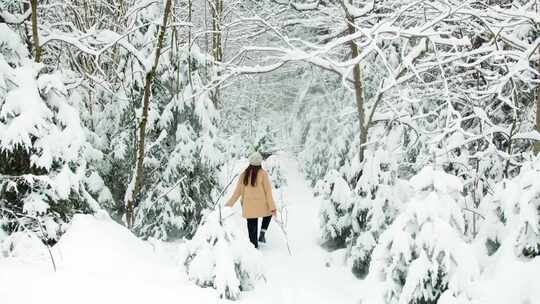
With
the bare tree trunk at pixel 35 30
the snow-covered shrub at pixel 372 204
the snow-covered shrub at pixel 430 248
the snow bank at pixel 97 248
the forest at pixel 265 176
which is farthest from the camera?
the snow-covered shrub at pixel 372 204

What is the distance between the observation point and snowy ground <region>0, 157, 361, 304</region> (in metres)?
3.74

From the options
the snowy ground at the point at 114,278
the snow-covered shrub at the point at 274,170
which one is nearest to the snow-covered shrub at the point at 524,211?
the snowy ground at the point at 114,278

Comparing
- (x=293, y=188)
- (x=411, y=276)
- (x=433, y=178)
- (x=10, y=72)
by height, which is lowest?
(x=293, y=188)

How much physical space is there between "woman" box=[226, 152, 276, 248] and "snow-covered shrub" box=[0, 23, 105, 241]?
2.57 m

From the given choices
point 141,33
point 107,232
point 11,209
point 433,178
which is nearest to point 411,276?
point 433,178

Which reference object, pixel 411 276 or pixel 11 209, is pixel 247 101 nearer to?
pixel 11 209

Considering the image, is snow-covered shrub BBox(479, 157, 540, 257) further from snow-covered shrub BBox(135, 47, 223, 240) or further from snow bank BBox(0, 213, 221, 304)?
snow-covered shrub BBox(135, 47, 223, 240)

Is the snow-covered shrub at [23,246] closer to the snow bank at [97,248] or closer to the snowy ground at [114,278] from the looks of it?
the snowy ground at [114,278]

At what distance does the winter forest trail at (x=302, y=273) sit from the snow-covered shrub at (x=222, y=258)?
0.65 ft

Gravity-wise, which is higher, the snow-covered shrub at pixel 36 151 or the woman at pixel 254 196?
the snow-covered shrub at pixel 36 151

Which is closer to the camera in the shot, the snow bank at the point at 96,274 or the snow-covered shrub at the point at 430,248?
the snow-covered shrub at the point at 430,248

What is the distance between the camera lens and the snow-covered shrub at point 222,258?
463cm

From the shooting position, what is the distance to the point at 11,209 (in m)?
4.98

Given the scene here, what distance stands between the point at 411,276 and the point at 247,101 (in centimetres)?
1791
